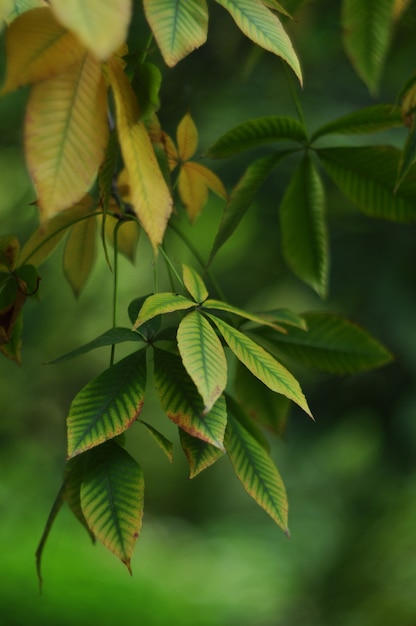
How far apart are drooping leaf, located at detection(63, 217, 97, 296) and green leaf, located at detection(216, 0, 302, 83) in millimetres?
253

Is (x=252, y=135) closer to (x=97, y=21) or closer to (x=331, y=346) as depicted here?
(x=331, y=346)

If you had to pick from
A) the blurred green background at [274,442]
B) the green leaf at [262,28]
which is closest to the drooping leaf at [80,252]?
the green leaf at [262,28]

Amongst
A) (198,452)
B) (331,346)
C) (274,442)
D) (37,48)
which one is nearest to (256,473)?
(198,452)

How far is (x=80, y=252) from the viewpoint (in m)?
0.60

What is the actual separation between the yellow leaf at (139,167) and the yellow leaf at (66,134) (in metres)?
0.01

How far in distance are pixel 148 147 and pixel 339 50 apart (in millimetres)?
1415

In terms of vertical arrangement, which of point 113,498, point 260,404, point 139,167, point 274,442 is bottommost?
point 274,442

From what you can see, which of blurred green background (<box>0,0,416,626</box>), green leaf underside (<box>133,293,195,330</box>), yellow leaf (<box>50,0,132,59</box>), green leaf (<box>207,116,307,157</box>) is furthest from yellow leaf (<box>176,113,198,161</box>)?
blurred green background (<box>0,0,416,626</box>)

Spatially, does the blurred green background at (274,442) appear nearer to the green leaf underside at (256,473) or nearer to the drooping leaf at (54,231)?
the drooping leaf at (54,231)

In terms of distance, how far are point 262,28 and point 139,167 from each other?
0.29 ft

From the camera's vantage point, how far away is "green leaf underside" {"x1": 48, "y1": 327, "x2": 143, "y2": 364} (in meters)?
0.41

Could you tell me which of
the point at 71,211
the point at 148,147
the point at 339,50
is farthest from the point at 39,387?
the point at 148,147

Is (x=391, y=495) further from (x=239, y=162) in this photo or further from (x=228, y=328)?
(x=228, y=328)

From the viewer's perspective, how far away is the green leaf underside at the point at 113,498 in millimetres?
393
